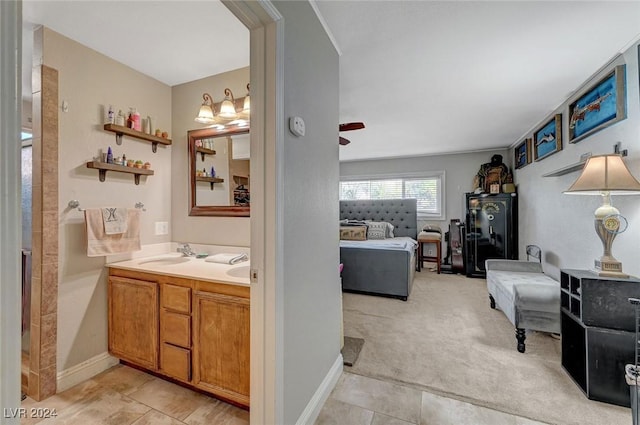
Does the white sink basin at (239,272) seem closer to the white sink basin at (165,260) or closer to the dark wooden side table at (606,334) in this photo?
the white sink basin at (165,260)

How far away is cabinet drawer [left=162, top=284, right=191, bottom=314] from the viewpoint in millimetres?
1679

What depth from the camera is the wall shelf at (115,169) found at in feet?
6.33

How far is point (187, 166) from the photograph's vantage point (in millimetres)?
2420

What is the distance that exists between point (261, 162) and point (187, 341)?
1266mm

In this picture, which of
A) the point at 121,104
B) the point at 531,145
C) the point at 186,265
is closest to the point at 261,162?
the point at 186,265

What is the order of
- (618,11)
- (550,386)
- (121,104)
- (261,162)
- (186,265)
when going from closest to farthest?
(261,162), (618,11), (550,386), (186,265), (121,104)

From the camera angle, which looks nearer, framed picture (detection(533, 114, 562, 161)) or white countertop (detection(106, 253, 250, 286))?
white countertop (detection(106, 253, 250, 286))

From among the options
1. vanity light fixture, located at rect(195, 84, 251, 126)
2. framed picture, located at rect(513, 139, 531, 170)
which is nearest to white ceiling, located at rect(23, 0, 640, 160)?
vanity light fixture, located at rect(195, 84, 251, 126)

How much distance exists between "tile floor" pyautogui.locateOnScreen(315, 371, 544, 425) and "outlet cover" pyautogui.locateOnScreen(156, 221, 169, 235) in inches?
76.3

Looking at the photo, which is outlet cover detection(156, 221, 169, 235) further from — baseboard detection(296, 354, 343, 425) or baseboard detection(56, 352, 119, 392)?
baseboard detection(296, 354, 343, 425)

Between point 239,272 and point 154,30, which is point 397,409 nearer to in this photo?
point 239,272

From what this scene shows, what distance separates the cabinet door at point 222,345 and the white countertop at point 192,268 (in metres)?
0.10

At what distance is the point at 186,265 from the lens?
78.2 inches

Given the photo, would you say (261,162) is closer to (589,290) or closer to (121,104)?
(121,104)
